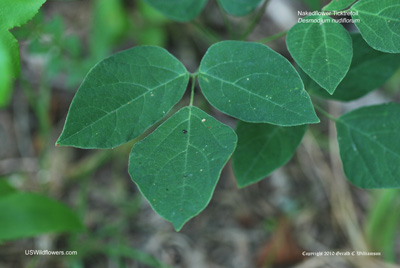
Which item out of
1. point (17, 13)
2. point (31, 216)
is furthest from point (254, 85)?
point (31, 216)

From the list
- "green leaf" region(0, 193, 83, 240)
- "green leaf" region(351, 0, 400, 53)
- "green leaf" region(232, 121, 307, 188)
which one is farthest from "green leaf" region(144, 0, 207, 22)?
"green leaf" region(0, 193, 83, 240)

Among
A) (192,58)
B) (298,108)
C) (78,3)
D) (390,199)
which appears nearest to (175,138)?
(298,108)

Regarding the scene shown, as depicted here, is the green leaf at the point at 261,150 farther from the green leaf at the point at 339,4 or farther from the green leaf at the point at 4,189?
the green leaf at the point at 4,189

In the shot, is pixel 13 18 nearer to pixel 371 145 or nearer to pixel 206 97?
pixel 206 97

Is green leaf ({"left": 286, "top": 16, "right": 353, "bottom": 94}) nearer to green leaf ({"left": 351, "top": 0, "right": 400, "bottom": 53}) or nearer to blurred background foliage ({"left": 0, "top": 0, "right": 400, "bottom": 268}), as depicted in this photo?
green leaf ({"left": 351, "top": 0, "right": 400, "bottom": 53})

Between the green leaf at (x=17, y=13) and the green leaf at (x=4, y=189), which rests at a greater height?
the green leaf at (x=17, y=13)

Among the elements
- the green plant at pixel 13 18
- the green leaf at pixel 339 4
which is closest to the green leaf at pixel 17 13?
the green plant at pixel 13 18

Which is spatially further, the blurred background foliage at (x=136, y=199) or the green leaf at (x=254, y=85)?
the blurred background foliage at (x=136, y=199)

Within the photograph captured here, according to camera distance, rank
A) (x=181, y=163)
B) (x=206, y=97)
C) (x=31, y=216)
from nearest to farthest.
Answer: (x=181, y=163)
(x=206, y=97)
(x=31, y=216)
